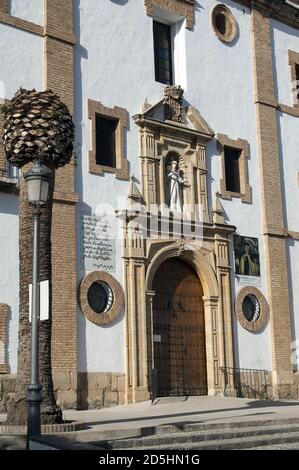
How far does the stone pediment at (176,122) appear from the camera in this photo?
19.8 m

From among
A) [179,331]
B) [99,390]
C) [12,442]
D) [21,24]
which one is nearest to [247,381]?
[179,331]

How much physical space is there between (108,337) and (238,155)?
745 cm

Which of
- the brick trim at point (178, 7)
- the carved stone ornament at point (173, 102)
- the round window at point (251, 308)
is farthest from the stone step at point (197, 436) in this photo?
the brick trim at point (178, 7)

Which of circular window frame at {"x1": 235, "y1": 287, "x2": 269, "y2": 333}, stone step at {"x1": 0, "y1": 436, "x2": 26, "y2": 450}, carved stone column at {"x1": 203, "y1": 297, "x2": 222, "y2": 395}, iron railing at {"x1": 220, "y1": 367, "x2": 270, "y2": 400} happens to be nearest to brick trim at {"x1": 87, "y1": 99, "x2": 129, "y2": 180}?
carved stone column at {"x1": 203, "y1": 297, "x2": 222, "y2": 395}


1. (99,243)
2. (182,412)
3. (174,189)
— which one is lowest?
(182,412)

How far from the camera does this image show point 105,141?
19.3 metres

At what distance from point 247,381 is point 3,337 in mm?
7608

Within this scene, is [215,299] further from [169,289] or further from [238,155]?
[238,155]

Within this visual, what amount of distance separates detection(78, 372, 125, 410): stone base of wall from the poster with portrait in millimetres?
5173

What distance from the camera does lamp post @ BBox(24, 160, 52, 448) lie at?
10.4m

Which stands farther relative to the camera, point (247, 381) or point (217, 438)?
point (247, 381)

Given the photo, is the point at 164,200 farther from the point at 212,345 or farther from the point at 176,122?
the point at 212,345

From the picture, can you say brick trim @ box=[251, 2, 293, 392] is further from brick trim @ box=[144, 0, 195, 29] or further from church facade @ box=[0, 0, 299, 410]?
brick trim @ box=[144, 0, 195, 29]

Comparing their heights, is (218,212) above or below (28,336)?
above
